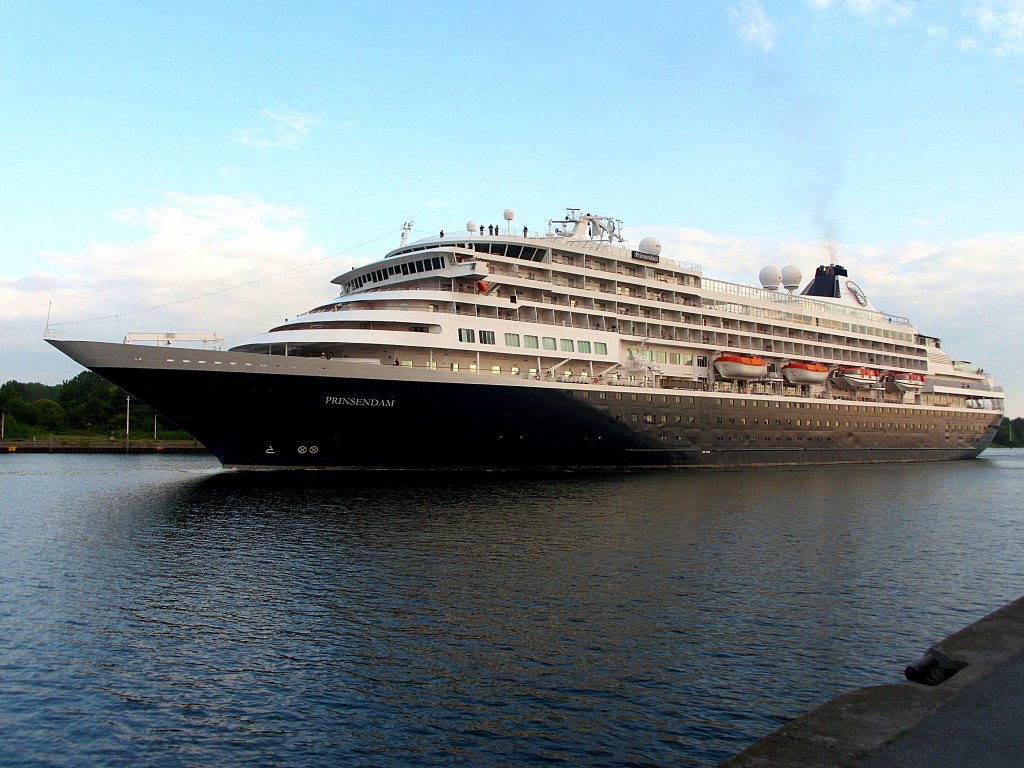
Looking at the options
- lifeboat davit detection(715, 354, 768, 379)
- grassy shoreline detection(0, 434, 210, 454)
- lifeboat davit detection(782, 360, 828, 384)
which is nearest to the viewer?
lifeboat davit detection(715, 354, 768, 379)

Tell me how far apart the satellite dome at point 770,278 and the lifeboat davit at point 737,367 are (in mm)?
17401

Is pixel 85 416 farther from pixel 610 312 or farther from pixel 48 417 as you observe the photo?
pixel 610 312

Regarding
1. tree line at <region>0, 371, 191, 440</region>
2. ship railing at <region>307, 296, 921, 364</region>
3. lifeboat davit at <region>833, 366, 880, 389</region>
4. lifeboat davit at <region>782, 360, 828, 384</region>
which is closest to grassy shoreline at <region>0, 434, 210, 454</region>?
tree line at <region>0, 371, 191, 440</region>

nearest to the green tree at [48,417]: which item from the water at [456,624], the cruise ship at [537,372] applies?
the cruise ship at [537,372]

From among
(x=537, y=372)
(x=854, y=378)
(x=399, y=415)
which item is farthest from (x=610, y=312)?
(x=854, y=378)

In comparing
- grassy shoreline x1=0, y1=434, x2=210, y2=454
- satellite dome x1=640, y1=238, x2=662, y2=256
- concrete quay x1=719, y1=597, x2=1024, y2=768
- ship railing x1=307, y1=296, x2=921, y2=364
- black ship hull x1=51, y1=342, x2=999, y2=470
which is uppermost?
satellite dome x1=640, y1=238, x2=662, y2=256

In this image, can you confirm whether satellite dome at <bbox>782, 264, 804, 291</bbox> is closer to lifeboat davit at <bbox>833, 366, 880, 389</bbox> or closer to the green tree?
lifeboat davit at <bbox>833, 366, 880, 389</bbox>

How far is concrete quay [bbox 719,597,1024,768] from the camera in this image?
21.5 ft

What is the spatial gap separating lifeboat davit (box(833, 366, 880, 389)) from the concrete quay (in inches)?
2115

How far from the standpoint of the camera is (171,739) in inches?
364

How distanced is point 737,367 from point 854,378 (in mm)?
15232

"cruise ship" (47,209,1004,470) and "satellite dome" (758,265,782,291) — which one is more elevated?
"satellite dome" (758,265,782,291)

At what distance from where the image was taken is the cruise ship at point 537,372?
33781 mm

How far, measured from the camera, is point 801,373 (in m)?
54.5
